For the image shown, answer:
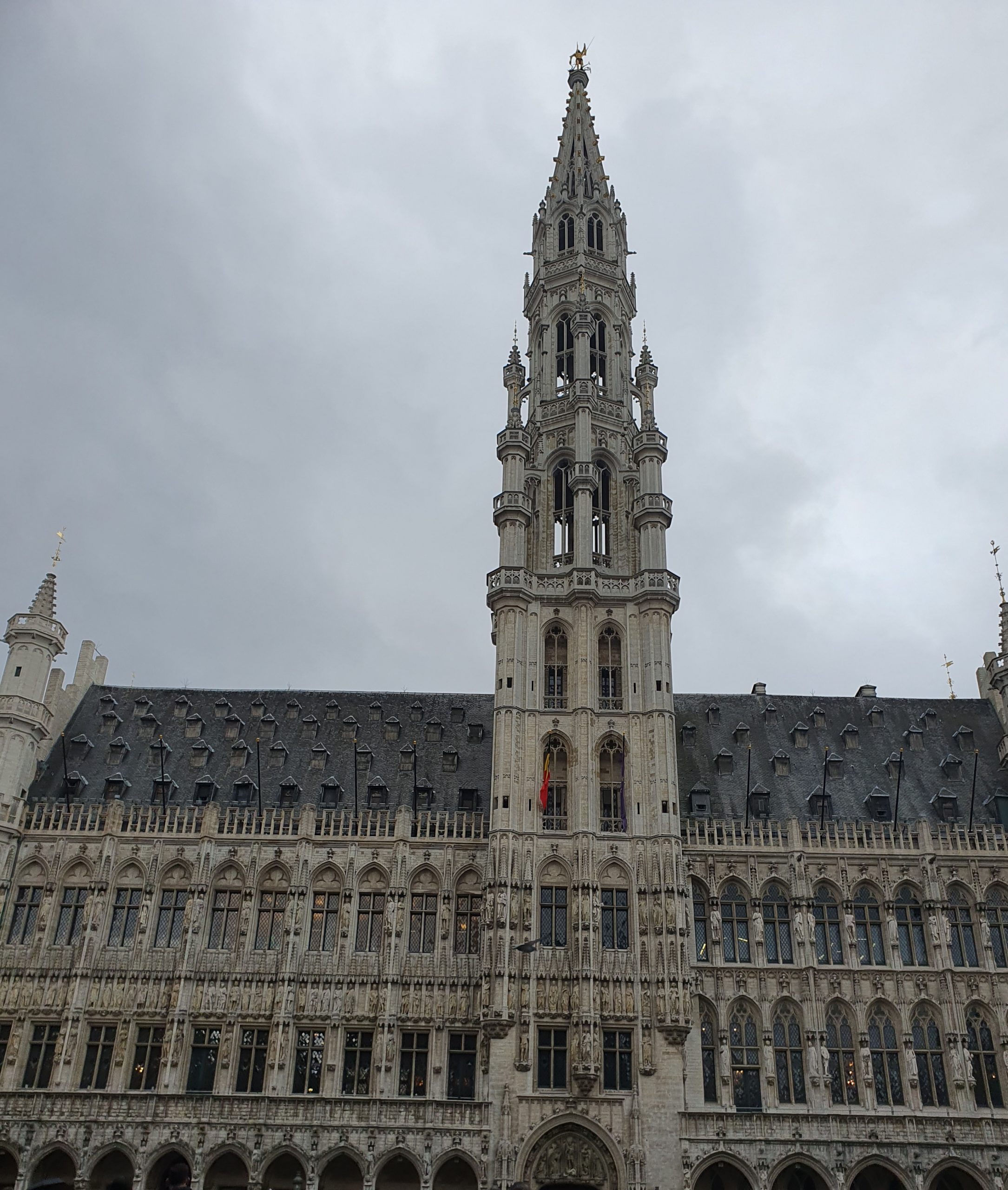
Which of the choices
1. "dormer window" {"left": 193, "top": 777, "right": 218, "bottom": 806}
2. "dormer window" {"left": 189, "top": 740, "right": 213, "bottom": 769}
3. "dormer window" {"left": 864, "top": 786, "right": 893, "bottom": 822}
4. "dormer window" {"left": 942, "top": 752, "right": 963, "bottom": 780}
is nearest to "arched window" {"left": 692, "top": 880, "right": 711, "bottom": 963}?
"dormer window" {"left": 864, "top": 786, "right": 893, "bottom": 822}

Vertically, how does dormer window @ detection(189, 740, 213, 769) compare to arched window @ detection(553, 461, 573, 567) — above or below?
below

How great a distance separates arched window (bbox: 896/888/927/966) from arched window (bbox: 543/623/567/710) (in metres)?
18.3

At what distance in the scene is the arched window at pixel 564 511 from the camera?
56.1 metres

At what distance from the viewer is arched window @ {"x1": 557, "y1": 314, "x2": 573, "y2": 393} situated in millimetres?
61656

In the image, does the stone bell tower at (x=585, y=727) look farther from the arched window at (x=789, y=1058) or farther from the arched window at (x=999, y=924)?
the arched window at (x=999, y=924)

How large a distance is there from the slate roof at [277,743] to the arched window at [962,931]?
22.8 m

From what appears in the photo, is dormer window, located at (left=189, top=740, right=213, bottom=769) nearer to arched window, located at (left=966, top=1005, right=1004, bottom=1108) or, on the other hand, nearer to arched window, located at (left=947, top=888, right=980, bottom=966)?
arched window, located at (left=947, top=888, right=980, bottom=966)

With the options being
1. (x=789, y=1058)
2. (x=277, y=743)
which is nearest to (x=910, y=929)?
(x=789, y=1058)

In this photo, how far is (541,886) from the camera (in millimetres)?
46406

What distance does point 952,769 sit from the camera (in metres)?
54.0

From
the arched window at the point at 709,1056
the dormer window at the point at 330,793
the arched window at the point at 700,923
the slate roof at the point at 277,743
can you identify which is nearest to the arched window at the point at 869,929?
the arched window at the point at 700,923

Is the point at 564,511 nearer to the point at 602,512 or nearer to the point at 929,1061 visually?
the point at 602,512

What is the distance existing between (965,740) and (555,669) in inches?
917

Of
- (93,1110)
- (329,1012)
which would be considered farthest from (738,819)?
(93,1110)
